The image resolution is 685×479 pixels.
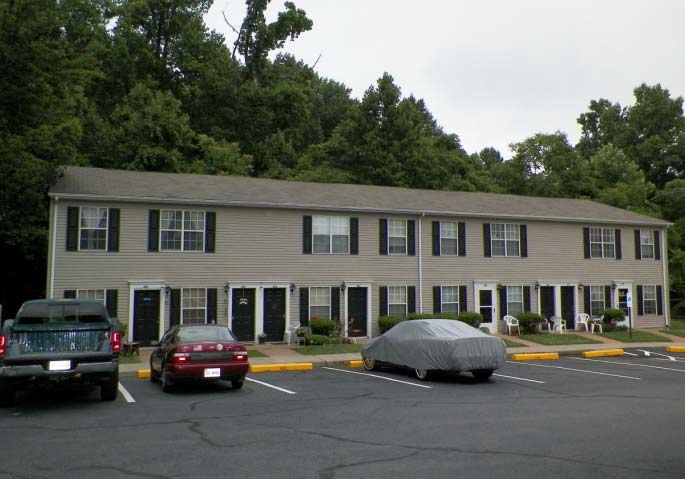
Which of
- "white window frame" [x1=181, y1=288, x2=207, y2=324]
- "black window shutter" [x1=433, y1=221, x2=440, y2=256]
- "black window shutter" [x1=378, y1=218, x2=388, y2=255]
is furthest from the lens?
"black window shutter" [x1=433, y1=221, x2=440, y2=256]

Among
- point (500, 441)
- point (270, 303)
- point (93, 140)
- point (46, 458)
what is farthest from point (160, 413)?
point (93, 140)

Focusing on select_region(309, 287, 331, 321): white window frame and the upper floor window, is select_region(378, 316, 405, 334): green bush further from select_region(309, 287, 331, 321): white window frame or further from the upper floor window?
the upper floor window

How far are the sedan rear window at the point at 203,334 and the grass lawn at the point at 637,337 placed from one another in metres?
17.8

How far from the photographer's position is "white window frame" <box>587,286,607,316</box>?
2769 centimetres

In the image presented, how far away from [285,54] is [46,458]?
197ft

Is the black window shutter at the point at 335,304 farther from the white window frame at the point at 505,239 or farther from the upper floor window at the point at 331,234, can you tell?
the white window frame at the point at 505,239

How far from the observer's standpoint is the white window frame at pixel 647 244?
2917 centimetres

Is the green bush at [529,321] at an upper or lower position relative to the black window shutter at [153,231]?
lower

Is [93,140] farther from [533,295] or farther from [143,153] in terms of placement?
[533,295]

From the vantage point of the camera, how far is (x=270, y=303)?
2233cm

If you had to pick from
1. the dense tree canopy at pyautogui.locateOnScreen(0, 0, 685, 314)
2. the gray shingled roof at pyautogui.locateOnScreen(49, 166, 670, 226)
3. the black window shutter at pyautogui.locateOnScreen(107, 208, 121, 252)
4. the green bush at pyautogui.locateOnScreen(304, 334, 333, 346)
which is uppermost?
the dense tree canopy at pyautogui.locateOnScreen(0, 0, 685, 314)

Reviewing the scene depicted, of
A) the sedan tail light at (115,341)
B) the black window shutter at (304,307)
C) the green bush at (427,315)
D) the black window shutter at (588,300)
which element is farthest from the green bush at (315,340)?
the black window shutter at (588,300)

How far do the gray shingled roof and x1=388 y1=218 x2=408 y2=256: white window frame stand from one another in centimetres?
59

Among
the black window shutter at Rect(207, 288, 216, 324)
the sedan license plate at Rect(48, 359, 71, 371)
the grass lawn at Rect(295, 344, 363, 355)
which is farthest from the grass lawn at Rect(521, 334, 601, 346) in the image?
the sedan license plate at Rect(48, 359, 71, 371)
